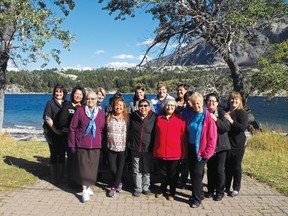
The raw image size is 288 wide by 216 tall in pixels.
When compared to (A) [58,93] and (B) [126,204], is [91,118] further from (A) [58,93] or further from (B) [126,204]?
(B) [126,204]

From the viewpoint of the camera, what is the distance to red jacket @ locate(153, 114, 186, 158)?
4.95 metres

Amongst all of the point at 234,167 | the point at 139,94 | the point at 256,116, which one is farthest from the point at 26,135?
the point at 256,116

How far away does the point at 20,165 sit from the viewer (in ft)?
23.4

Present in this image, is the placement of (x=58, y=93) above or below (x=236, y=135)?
above

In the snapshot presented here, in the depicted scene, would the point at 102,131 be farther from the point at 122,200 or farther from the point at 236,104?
the point at 236,104

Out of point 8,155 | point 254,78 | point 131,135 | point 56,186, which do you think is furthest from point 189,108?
point 254,78

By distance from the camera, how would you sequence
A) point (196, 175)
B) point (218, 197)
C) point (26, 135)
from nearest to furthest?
point (196, 175) → point (218, 197) → point (26, 135)

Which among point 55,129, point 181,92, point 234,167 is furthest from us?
point 181,92

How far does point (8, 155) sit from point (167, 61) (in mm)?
7077

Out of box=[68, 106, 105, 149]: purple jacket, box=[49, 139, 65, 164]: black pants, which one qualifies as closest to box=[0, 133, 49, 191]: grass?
box=[49, 139, 65, 164]: black pants

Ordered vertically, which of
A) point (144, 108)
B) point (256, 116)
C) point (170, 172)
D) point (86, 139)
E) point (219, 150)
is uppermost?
point (144, 108)

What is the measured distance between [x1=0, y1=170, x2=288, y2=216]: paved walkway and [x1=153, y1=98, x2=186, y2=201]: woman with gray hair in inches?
17.5

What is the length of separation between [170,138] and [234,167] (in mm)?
1282

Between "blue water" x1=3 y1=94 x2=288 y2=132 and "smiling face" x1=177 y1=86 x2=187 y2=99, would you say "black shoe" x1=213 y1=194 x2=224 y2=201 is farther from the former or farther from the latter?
"blue water" x1=3 y1=94 x2=288 y2=132
